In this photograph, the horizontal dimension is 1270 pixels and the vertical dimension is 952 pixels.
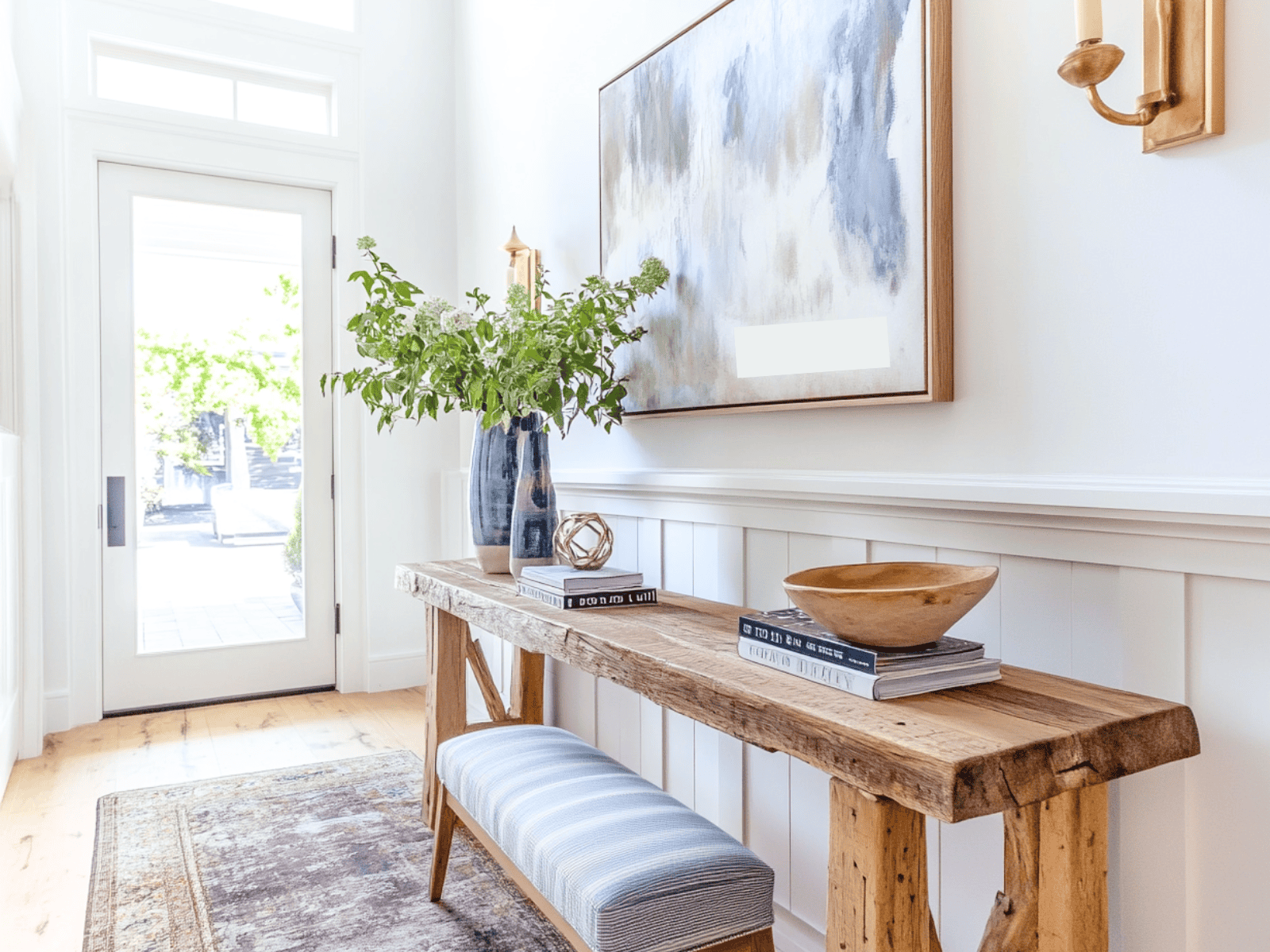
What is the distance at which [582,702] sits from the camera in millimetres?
2436

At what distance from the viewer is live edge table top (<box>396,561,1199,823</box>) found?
841mm

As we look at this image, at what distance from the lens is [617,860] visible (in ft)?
4.13

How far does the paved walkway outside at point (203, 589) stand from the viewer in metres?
3.32

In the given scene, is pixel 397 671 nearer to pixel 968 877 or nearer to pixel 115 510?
pixel 115 510

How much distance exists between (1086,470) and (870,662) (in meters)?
0.42

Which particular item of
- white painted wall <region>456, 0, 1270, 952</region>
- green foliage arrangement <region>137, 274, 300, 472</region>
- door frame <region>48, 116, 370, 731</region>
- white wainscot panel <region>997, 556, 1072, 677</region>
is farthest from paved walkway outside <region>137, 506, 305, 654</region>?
white wainscot panel <region>997, 556, 1072, 677</region>

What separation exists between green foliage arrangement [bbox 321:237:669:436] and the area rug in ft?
3.41

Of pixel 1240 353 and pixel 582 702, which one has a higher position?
pixel 1240 353

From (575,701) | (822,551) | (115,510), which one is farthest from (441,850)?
(115,510)

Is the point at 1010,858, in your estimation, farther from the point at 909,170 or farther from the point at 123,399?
the point at 123,399

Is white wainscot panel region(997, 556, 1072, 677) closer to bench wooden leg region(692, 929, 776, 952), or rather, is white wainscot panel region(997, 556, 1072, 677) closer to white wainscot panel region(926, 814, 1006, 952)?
white wainscot panel region(926, 814, 1006, 952)

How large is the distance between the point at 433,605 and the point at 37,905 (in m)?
1.03

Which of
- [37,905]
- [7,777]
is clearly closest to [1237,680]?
[37,905]

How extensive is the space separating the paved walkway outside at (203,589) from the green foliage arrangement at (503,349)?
160 cm
